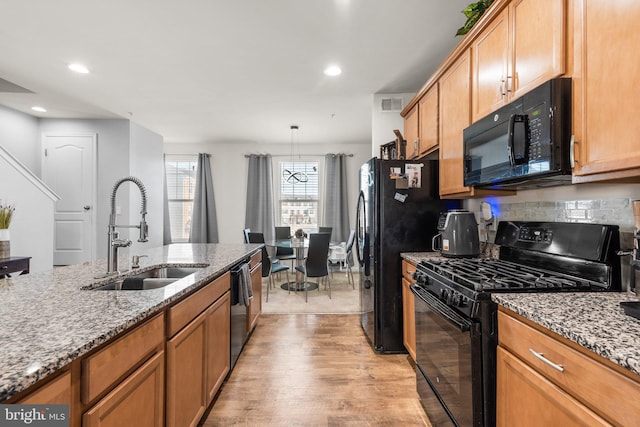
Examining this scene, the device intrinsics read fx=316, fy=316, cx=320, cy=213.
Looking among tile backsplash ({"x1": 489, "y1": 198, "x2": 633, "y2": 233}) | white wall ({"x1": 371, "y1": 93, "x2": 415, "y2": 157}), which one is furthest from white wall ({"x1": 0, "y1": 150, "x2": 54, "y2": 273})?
tile backsplash ({"x1": 489, "y1": 198, "x2": 633, "y2": 233})

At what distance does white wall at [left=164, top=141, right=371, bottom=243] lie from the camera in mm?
6234

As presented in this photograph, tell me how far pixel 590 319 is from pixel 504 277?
51 centimetres

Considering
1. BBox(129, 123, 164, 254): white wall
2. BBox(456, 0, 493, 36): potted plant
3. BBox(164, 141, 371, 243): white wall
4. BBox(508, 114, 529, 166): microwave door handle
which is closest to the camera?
BBox(508, 114, 529, 166): microwave door handle

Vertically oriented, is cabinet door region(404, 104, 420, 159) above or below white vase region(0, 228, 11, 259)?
above

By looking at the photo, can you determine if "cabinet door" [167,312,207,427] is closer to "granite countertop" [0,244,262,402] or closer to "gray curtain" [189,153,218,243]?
"granite countertop" [0,244,262,402]

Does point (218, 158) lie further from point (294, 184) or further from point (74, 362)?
point (74, 362)

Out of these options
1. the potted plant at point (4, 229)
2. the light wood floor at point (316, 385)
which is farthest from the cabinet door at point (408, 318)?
the potted plant at point (4, 229)

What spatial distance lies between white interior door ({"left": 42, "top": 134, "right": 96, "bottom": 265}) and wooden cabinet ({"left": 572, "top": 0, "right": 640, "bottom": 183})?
18.1ft

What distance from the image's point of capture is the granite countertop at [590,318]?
0.76 meters

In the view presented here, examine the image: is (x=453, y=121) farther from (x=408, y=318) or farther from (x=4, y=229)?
(x=4, y=229)

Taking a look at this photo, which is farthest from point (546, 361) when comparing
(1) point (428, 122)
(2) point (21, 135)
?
(2) point (21, 135)

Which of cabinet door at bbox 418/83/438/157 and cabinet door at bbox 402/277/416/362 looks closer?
cabinet door at bbox 402/277/416/362

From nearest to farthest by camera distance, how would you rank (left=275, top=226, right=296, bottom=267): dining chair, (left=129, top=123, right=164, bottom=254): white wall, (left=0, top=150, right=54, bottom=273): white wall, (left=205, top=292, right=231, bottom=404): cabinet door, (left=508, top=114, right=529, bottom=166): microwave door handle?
(left=508, top=114, right=529, bottom=166): microwave door handle, (left=205, top=292, right=231, bottom=404): cabinet door, (left=0, top=150, right=54, bottom=273): white wall, (left=129, top=123, right=164, bottom=254): white wall, (left=275, top=226, right=296, bottom=267): dining chair

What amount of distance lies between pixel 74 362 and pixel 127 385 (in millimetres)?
244
